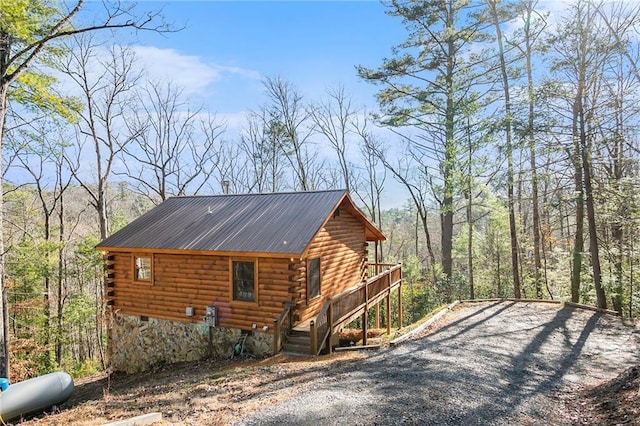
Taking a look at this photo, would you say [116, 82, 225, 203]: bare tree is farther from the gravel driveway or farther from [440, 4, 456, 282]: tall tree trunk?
the gravel driveway

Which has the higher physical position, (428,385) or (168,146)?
(168,146)

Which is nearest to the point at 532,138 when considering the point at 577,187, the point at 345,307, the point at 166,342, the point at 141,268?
the point at 577,187

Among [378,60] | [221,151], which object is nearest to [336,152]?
[221,151]

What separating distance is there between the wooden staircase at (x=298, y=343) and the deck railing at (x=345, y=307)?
25 centimetres

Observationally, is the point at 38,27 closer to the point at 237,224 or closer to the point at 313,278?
the point at 237,224

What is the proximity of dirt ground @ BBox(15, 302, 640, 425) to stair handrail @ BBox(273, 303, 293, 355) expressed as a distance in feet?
1.50

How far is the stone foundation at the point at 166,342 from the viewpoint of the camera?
34.4 ft

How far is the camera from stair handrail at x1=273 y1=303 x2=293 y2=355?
9.44 m

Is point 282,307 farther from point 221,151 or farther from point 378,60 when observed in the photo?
point 221,151

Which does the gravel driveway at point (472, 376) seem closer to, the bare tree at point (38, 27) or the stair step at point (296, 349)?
the stair step at point (296, 349)

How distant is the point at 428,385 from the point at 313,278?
5490 mm

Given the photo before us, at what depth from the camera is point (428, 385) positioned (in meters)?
6.07

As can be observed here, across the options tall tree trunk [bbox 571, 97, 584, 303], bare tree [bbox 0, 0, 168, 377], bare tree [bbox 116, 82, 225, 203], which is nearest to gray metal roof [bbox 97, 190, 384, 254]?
bare tree [bbox 0, 0, 168, 377]

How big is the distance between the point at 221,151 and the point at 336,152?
8.90 meters
